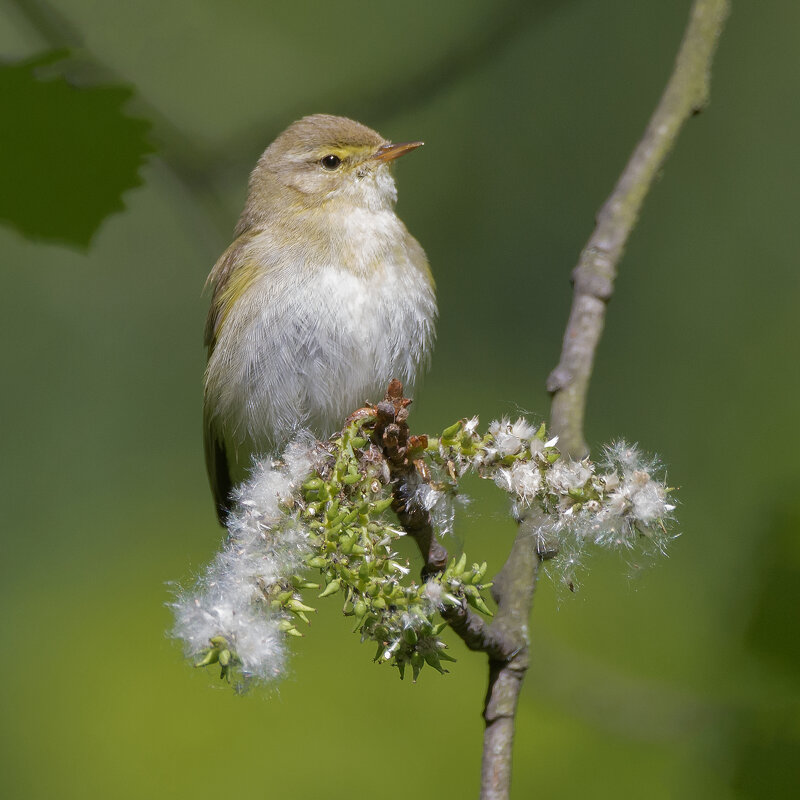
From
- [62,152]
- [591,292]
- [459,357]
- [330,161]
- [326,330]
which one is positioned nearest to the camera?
[62,152]

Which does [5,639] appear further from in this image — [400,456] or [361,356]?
[400,456]

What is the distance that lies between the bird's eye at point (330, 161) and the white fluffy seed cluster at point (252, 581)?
62.2 inches

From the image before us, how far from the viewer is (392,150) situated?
305cm

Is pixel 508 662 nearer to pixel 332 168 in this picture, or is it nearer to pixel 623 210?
pixel 623 210

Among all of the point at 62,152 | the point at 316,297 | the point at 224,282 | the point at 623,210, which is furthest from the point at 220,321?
the point at 623,210

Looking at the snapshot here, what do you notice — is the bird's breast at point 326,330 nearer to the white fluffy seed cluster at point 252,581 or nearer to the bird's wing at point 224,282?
the bird's wing at point 224,282

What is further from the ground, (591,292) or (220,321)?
(220,321)

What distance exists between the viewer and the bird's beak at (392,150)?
298cm

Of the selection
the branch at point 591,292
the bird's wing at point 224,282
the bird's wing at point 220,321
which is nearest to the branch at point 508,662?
the branch at point 591,292

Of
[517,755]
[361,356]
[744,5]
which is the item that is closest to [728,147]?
[744,5]

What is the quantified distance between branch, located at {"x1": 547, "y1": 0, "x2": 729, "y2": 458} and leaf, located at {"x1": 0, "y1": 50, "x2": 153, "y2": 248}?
1.10 m

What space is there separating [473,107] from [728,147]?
1.13m

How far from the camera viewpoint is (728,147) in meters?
4.12

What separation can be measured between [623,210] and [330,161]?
0.99 metres
